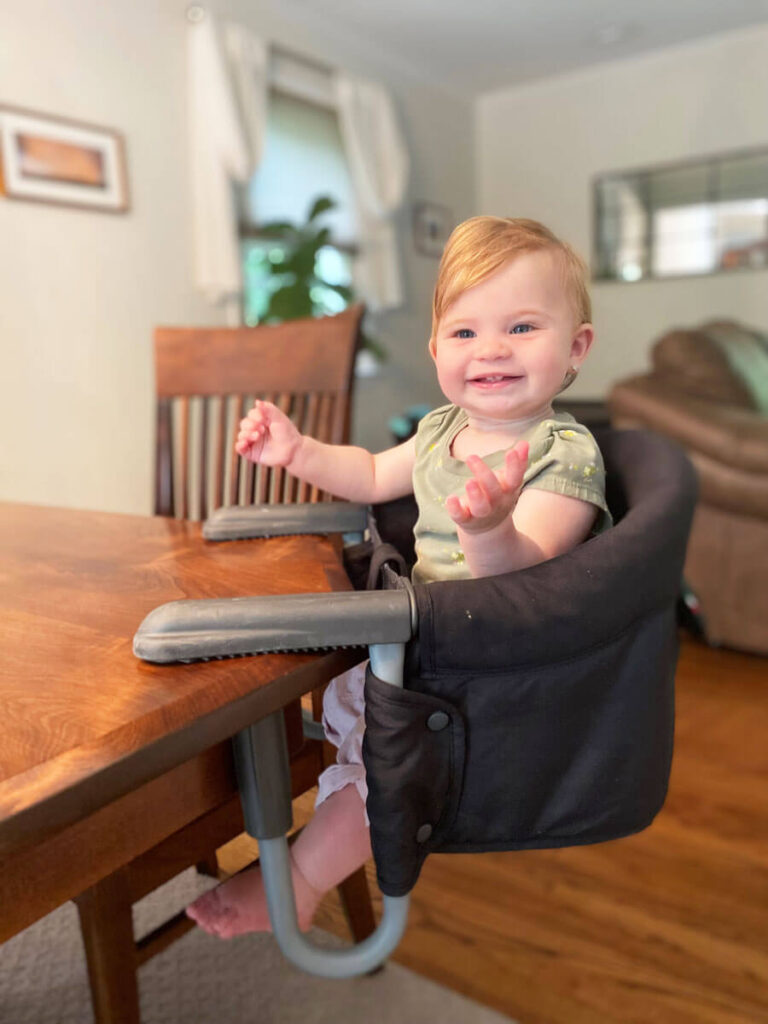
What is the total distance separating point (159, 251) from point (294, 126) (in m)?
1.00

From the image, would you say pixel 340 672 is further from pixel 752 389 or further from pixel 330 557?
pixel 752 389

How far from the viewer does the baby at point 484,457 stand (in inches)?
15.5

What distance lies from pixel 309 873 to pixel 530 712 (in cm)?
19

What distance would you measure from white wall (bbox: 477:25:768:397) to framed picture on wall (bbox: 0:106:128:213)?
1777 mm

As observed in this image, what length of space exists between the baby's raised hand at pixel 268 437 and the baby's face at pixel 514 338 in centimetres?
23

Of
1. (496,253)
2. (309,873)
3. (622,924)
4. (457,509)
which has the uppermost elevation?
(496,253)

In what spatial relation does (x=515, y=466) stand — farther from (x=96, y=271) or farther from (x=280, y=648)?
(x=96, y=271)

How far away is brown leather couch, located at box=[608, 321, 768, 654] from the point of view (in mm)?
2094

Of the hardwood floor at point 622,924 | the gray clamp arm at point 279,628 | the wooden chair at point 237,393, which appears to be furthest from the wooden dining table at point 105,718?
the hardwood floor at point 622,924

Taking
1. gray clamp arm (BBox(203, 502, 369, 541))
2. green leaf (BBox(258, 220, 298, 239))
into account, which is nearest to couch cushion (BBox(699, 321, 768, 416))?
green leaf (BBox(258, 220, 298, 239))

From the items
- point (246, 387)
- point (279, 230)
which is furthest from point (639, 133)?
point (246, 387)

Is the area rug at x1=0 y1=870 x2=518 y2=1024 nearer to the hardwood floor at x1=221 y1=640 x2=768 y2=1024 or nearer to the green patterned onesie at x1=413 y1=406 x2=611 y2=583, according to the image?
the hardwood floor at x1=221 y1=640 x2=768 y2=1024

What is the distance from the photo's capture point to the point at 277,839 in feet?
1.50

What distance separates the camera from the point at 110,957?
574mm
